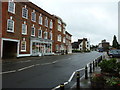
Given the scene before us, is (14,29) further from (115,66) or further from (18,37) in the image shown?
(115,66)

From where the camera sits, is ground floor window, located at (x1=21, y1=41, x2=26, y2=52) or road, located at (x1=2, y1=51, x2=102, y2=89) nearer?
road, located at (x1=2, y1=51, x2=102, y2=89)

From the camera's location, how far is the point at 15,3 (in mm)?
21094

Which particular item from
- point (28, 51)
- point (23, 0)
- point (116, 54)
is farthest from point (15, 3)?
point (116, 54)

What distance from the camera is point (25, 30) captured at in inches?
929

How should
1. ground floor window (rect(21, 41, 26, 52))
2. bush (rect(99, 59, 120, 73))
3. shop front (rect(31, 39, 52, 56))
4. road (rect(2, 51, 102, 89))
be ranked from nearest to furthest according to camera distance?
road (rect(2, 51, 102, 89))
bush (rect(99, 59, 120, 73))
ground floor window (rect(21, 41, 26, 52))
shop front (rect(31, 39, 52, 56))

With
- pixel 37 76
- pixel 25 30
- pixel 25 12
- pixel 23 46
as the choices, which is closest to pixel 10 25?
pixel 25 30

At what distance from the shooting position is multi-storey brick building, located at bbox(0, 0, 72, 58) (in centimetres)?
1933

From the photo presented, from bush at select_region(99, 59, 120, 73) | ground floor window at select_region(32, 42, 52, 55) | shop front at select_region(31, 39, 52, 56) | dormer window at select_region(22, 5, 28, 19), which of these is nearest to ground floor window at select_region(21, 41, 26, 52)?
shop front at select_region(31, 39, 52, 56)

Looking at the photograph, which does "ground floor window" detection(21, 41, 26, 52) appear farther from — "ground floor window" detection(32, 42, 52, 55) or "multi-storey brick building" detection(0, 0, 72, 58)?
"ground floor window" detection(32, 42, 52, 55)

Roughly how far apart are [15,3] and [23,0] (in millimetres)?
2515

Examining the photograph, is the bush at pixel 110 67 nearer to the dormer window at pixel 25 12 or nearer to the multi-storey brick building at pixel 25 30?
the multi-storey brick building at pixel 25 30

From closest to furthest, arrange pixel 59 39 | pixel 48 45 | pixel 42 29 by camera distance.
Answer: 1. pixel 42 29
2. pixel 48 45
3. pixel 59 39

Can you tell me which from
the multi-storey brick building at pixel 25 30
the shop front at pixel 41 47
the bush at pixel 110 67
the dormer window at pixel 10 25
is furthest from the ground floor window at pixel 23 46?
the bush at pixel 110 67

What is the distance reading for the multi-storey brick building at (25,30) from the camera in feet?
63.4
